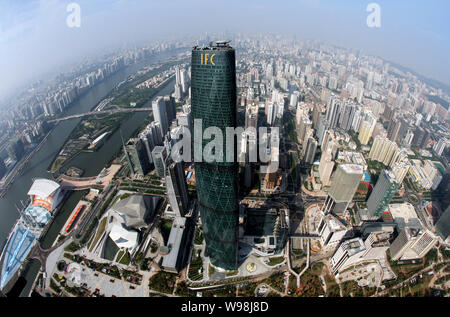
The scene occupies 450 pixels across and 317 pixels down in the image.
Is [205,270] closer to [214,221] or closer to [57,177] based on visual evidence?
[214,221]

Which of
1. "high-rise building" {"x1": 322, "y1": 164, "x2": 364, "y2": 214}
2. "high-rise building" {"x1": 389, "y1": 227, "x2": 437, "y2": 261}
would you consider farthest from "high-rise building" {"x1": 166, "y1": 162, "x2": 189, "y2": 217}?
"high-rise building" {"x1": 389, "y1": 227, "x2": 437, "y2": 261}

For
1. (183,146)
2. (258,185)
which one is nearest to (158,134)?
(183,146)

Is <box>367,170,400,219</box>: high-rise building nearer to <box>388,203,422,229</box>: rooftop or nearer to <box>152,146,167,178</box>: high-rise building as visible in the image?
<box>388,203,422,229</box>: rooftop

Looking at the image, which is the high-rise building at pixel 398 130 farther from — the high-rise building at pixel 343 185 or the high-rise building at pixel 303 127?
the high-rise building at pixel 343 185

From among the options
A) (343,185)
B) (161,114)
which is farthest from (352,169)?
(161,114)

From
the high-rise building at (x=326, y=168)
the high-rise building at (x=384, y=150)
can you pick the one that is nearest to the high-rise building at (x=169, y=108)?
the high-rise building at (x=326, y=168)
